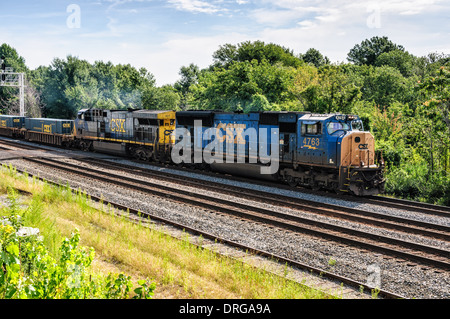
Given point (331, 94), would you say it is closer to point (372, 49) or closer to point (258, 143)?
point (258, 143)

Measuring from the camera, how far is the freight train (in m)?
17.4

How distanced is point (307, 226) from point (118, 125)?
20464 millimetres

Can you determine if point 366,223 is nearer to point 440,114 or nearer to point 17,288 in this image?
point 440,114

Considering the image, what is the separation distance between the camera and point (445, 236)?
11.9 meters

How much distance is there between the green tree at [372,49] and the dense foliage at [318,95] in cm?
164

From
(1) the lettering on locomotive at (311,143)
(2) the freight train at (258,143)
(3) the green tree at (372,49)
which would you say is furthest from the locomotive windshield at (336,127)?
(3) the green tree at (372,49)

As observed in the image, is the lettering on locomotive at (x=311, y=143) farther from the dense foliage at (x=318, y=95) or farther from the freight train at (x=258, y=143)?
the dense foliage at (x=318, y=95)

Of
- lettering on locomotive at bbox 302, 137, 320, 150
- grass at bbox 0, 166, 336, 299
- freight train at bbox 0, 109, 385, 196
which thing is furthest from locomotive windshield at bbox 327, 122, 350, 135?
grass at bbox 0, 166, 336, 299

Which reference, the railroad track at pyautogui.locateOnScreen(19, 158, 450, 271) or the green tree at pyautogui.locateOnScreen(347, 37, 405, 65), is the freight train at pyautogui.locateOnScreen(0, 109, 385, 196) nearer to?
the railroad track at pyautogui.locateOnScreen(19, 158, 450, 271)

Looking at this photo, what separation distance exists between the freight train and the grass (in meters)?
8.90

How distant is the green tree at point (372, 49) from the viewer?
95.1 meters

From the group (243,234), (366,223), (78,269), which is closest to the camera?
(78,269)
